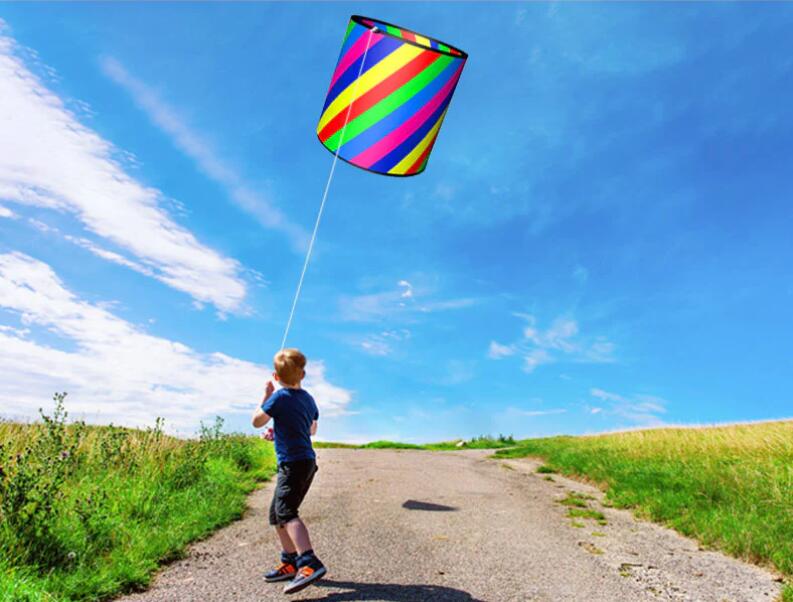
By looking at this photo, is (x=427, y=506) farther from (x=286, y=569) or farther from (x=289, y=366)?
(x=289, y=366)

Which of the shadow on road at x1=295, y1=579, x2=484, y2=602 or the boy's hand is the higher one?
the boy's hand

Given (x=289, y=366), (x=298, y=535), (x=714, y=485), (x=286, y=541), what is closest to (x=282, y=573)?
(x=286, y=541)

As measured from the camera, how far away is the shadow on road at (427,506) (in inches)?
342

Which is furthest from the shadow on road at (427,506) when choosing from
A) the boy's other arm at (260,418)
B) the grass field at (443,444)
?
the grass field at (443,444)

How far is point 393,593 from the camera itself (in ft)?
16.1

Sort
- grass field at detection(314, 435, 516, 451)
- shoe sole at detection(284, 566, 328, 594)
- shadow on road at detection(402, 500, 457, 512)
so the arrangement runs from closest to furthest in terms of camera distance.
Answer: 1. shoe sole at detection(284, 566, 328, 594)
2. shadow on road at detection(402, 500, 457, 512)
3. grass field at detection(314, 435, 516, 451)

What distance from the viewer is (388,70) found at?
20.2 feet

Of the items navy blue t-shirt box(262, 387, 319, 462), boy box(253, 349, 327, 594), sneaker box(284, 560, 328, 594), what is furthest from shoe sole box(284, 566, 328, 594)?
navy blue t-shirt box(262, 387, 319, 462)

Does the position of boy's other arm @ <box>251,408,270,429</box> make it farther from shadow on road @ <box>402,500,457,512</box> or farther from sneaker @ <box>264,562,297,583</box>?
shadow on road @ <box>402,500,457,512</box>

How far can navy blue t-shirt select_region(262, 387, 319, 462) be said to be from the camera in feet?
17.2

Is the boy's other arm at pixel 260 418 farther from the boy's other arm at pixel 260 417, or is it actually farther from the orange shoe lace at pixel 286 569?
the orange shoe lace at pixel 286 569

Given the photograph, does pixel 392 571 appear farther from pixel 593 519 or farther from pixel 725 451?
pixel 725 451

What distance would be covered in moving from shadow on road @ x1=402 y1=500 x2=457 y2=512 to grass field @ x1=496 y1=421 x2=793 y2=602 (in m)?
3.34

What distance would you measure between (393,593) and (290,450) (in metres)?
1.61
